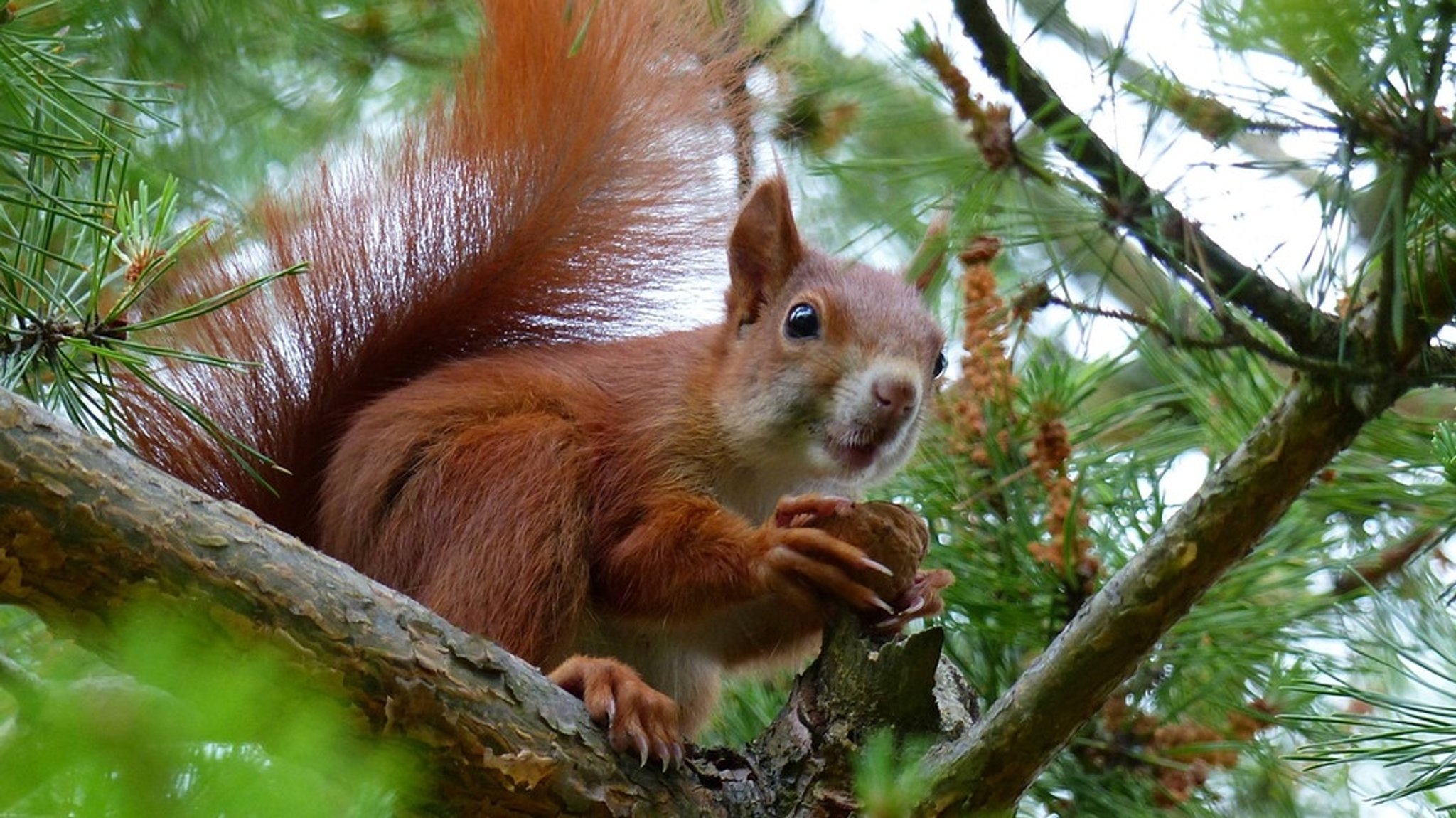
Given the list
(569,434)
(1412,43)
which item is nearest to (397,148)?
(569,434)

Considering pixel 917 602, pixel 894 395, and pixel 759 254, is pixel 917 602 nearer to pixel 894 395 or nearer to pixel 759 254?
pixel 894 395

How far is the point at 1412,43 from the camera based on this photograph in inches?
41.9

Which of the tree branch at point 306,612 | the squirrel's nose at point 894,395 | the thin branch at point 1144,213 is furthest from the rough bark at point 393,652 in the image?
the thin branch at point 1144,213

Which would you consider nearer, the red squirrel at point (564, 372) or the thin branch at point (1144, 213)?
the thin branch at point (1144, 213)

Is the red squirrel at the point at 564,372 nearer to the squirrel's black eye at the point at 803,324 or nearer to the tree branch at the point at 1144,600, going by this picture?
the squirrel's black eye at the point at 803,324

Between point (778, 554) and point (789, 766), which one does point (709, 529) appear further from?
point (789, 766)

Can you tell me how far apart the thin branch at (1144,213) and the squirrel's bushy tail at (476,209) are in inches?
36.4

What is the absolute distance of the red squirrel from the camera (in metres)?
1.95

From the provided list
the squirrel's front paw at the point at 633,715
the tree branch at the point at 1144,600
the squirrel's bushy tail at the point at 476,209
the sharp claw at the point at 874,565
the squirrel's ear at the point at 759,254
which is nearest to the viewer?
the tree branch at the point at 1144,600

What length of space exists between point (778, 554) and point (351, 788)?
1.12 metres

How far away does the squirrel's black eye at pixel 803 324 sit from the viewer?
7.02 ft

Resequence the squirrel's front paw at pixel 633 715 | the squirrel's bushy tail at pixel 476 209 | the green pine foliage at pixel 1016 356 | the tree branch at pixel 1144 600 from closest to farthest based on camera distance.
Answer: the green pine foliage at pixel 1016 356 < the tree branch at pixel 1144 600 < the squirrel's front paw at pixel 633 715 < the squirrel's bushy tail at pixel 476 209

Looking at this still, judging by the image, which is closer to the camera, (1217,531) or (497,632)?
(1217,531)

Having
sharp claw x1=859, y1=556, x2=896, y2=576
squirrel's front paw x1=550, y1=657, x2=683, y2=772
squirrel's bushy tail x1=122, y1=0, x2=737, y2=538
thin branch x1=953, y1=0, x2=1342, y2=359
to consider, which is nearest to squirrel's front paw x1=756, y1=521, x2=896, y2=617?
sharp claw x1=859, y1=556, x2=896, y2=576
